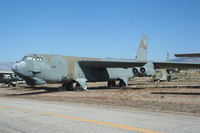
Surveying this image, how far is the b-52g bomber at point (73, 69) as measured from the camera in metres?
24.0

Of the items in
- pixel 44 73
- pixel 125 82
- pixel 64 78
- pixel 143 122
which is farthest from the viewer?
pixel 125 82

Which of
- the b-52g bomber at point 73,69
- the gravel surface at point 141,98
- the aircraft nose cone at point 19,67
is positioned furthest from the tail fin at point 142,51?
the aircraft nose cone at point 19,67

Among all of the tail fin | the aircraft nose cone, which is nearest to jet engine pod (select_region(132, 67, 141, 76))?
the tail fin

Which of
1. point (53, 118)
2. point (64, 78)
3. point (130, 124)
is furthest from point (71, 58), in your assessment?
point (130, 124)

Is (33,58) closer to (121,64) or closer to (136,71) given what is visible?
(121,64)

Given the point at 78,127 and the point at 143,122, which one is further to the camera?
the point at 143,122

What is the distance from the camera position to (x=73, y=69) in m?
27.8

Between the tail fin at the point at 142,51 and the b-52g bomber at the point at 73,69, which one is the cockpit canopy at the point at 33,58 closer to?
the b-52g bomber at the point at 73,69

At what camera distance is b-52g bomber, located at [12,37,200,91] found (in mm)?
23953

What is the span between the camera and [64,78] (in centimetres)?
2703

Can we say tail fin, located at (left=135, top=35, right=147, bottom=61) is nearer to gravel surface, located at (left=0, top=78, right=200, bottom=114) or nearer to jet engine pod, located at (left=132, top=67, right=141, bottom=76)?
jet engine pod, located at (left=132, top=67, right=141, bottom=76)

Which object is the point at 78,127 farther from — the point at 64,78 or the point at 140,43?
the point at 140,43

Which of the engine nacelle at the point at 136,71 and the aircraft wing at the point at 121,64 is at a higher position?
the aircraft wing at the point at 121,64

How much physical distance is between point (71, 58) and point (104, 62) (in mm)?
3374
